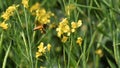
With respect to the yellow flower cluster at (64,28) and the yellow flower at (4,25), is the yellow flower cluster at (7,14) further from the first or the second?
the yellow flower cluster at (64,28)

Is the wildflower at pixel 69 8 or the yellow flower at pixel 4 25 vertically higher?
the wildflower at pixel 69 8

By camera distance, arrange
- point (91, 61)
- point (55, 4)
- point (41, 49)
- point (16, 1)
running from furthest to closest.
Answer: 1. point (55, 4)
2. point (91, 61)
3. point (16, 1)
4. point (41, 49)

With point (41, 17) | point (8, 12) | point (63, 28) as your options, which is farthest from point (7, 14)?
point (63, 28)

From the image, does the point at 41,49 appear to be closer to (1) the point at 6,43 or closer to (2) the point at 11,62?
(1) the point at 6,43

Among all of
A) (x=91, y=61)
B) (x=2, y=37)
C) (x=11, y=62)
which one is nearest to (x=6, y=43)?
(x=2, y=37)

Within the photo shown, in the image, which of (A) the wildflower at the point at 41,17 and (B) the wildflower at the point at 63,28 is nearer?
(B) the wildflower at the point at 63,28

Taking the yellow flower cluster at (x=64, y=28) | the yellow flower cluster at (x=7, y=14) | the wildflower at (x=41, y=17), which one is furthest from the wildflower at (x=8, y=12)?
the yellow flower cluster at (x=64, y=28)

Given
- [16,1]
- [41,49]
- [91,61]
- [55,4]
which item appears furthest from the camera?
[55,4]

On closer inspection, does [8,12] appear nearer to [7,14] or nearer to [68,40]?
[7,14]

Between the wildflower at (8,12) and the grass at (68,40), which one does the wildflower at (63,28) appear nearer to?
the grass at (68,40)

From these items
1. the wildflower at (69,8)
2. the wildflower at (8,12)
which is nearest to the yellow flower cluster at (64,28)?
the wildflower at (69,8)

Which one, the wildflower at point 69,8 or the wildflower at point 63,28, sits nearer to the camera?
the wildflower at point 63,28
